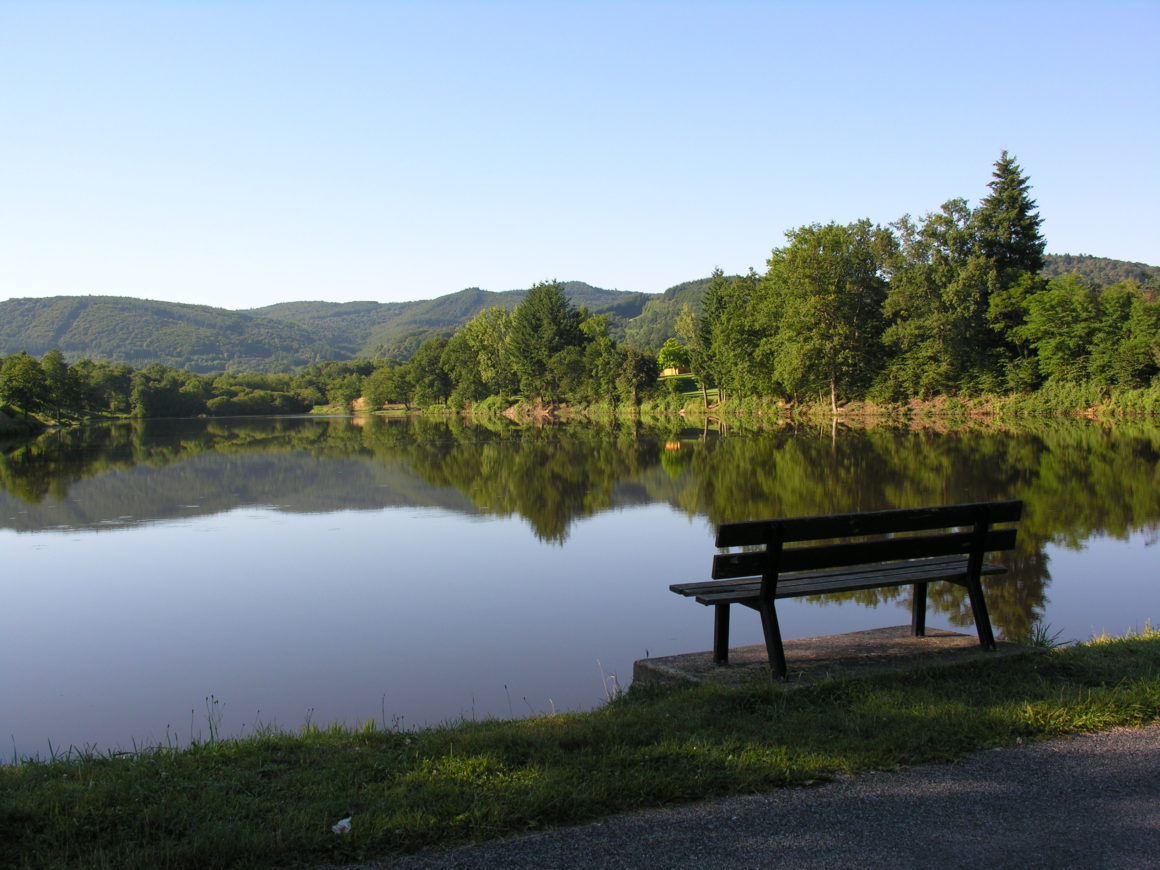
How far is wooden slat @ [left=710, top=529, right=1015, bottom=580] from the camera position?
19.4 ft

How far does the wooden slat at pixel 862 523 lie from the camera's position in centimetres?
568

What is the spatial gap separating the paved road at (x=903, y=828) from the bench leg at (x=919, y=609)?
2.34 m

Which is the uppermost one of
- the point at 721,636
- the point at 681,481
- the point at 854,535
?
the point at 854,535

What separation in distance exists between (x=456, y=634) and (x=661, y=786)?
535cm

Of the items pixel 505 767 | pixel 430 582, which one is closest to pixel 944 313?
pixel 430 582

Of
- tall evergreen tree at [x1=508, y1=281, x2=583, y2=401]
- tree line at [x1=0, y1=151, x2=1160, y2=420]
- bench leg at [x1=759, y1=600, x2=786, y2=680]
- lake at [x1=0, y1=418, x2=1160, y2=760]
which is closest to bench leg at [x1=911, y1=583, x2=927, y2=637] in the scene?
bench leg at [x1=759, y1=600, x2=786, y2=680]

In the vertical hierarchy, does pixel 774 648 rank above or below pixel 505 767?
above

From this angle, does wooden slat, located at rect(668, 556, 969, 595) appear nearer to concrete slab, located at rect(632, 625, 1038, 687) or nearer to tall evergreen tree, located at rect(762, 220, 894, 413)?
concrete slab, located at rect(632, 625, 1038, 687)

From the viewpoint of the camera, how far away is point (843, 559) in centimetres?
626

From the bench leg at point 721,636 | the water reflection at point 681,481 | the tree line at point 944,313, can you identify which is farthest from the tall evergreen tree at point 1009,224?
the bench leg at point 721,636

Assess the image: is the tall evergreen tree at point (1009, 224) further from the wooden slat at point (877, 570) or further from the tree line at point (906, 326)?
the wooden slat at point (877, 570)

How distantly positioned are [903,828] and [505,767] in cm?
190

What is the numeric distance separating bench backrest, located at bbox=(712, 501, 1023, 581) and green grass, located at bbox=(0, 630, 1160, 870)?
0.87m

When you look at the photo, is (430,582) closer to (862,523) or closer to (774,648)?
(774,648)
